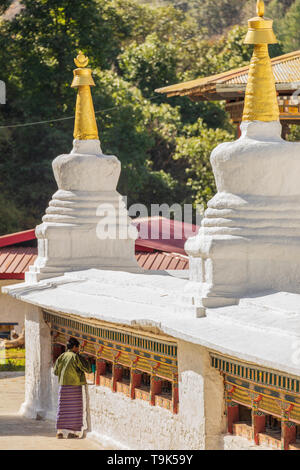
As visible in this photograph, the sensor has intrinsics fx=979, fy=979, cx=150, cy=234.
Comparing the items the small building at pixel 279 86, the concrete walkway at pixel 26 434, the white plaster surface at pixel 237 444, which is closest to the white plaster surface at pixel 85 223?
the concrete walkway at pixel 26 434

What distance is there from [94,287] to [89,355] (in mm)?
816

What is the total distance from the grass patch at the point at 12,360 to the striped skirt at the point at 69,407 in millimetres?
6531

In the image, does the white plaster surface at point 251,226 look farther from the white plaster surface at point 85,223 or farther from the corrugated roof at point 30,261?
the corrugated roof at point 30,261

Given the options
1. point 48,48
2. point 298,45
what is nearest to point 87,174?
point 48,48

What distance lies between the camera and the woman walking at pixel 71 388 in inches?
397

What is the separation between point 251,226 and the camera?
8.00m

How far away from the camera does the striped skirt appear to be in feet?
33.3

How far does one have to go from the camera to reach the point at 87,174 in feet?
39.4

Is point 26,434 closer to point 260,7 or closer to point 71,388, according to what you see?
point 71,388

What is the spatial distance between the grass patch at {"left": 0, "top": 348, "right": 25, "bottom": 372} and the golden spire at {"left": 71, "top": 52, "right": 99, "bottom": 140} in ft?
18.9

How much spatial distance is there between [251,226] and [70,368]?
120 inches

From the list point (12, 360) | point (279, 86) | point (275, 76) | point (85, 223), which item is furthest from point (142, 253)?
point (85, 223)

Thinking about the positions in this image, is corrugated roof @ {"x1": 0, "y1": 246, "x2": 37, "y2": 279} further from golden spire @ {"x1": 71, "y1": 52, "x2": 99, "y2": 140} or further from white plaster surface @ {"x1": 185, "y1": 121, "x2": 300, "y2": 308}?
white plaster surface @ {"x1": 185, "y1": 121, "x2": 300, "y2": 308}
